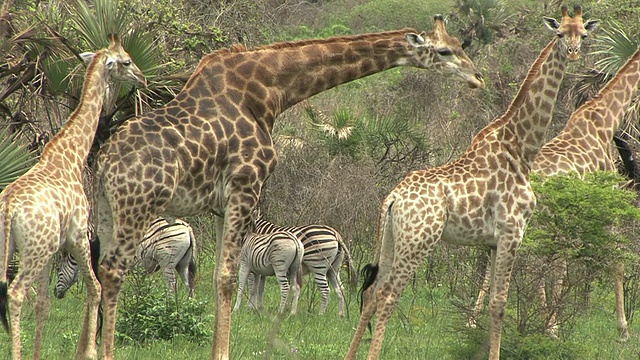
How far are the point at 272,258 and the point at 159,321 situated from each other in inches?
90.9

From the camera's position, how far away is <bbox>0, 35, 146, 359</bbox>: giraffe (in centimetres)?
Result: 747

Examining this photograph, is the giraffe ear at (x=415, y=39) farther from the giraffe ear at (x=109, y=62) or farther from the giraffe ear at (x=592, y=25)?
the giraffe ear at (x=109, y=62)

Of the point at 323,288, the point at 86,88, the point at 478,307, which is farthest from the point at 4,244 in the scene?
the point at 323,288

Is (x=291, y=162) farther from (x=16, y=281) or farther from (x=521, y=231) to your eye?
(x=16, y=281)

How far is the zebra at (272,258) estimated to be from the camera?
12.5 m

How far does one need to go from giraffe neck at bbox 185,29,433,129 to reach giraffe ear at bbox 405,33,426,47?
2.3 inches

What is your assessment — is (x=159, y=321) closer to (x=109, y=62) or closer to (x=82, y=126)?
(x=82, y=126)

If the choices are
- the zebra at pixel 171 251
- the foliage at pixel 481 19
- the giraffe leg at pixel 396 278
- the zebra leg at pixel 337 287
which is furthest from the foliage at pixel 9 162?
the foliage at pixel 481 19

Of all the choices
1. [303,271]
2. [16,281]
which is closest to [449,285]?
[303,271]

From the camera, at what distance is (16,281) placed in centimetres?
751

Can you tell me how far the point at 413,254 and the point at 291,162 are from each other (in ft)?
26.4

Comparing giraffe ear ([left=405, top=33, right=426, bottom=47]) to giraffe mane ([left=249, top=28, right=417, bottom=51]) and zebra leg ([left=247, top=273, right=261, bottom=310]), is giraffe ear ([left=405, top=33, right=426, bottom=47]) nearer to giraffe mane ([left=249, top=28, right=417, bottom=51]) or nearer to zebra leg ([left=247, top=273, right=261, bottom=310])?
giraffe mane ([left=249, top=28, right=417, bottom=51])

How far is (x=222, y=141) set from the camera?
862cm

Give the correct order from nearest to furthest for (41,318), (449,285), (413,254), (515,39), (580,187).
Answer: (41,318) → (413,254) → (580,187) → (449,285) → (515,39)
